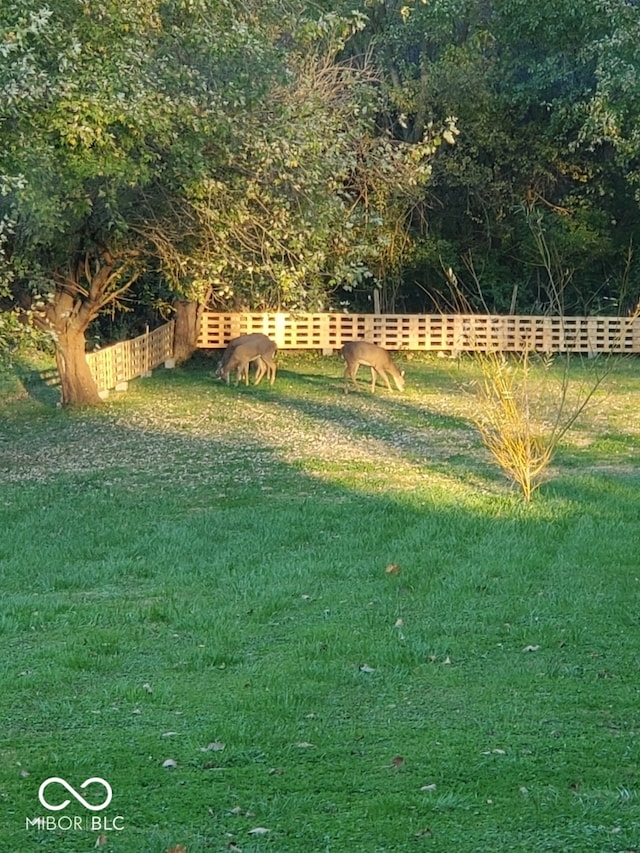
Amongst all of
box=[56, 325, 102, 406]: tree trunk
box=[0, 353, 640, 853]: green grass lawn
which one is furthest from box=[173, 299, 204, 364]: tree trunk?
box=[0, 353, 640, 853]: green grass lawn

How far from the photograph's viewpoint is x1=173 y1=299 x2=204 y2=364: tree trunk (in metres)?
24.3

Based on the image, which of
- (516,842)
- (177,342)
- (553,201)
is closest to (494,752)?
(516,842)

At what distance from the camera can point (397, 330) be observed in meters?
25.7

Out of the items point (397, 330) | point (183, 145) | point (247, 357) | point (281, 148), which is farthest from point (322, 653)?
point (397, 330)

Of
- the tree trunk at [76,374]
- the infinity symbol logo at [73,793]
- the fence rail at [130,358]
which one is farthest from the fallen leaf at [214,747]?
the fence rail at [130,358]

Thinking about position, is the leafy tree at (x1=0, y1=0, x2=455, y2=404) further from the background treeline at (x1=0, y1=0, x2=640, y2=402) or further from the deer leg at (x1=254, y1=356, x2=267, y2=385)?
the deer leg at (x1=254, y1=356, x2=267, y2=385)

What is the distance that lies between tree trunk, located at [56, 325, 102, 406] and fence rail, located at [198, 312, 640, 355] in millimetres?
8001

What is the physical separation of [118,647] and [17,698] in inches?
34.5

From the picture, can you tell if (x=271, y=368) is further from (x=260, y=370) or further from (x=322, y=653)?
(x=322, y=653)

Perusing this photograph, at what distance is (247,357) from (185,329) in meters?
4.60

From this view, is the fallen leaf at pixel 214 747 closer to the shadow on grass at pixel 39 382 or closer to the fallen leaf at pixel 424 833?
the fallen leaf at pixel 424 833

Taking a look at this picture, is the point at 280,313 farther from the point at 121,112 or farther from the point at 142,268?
the point at 121,112

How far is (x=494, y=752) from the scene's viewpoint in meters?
4.46

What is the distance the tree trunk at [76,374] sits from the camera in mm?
16953
